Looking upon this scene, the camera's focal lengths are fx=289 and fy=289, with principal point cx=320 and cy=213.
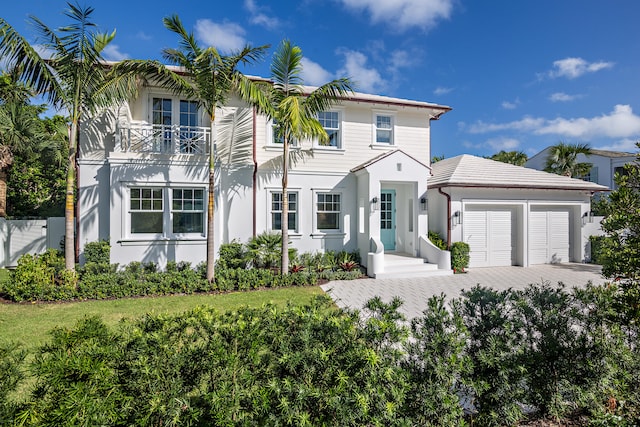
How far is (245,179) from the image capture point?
12.3 meters

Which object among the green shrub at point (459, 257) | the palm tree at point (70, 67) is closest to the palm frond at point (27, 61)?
the palm tree at point (70, 67)

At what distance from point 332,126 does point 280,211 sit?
15.5 ft

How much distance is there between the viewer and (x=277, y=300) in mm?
8492

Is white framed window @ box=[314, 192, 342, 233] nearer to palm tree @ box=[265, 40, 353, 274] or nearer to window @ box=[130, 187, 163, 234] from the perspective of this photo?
palm tree @ box=[265, 40, 353, 274]

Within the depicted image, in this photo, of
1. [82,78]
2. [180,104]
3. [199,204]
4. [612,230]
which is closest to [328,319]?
[612,230]

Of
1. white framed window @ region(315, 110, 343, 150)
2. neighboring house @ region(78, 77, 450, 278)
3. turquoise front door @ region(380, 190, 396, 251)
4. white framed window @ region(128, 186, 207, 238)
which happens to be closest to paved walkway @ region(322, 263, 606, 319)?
neighboring house @ region(78, 77, 450, 278)

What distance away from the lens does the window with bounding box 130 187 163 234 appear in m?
10.8

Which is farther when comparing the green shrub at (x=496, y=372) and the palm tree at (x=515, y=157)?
the palm tree at (x=515, y=157)

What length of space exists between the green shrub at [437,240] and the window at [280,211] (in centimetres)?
621

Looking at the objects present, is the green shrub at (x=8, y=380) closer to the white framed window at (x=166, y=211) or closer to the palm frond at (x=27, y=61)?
the white framed window at (x=166, y=211)

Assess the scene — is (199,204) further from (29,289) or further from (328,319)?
(328,319)

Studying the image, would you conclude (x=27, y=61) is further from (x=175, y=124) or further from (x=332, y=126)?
(x=332, y=126)

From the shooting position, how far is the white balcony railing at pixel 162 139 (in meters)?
10.9

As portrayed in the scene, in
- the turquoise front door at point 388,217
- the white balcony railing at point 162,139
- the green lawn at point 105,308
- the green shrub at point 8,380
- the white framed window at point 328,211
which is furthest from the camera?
the turquoise front door at point 388,217
